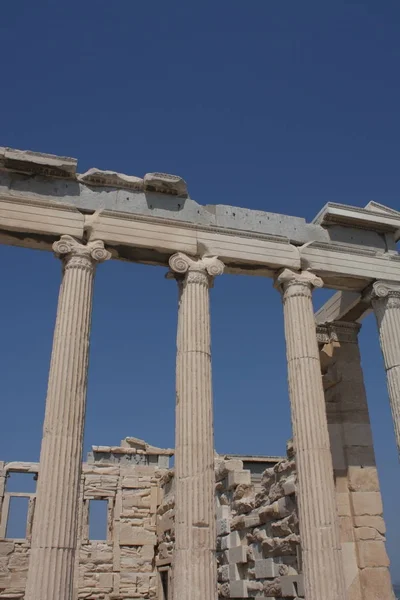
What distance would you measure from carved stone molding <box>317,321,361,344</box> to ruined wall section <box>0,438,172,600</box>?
9278mm

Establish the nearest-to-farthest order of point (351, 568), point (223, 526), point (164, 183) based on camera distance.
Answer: point (164, 183), point (351, 568), point (223, 526)

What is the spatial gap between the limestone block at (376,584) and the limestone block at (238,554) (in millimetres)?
3307

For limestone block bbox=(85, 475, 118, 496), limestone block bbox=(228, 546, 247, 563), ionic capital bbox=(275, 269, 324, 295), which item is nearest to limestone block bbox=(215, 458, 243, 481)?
limestone block bbox=(228, 546, 247, 563)

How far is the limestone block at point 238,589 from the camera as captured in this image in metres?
17.4

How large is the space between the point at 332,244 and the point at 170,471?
35.0 feet

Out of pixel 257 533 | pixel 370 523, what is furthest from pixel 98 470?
pixel 370 523

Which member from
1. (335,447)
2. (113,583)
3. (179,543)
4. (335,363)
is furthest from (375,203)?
(113,583)

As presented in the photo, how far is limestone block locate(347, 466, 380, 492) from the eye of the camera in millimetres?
17250

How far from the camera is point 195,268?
15.1 metres

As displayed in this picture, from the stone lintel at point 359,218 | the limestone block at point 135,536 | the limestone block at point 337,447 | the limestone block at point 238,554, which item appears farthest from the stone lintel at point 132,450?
the stone lintel at point 359,218

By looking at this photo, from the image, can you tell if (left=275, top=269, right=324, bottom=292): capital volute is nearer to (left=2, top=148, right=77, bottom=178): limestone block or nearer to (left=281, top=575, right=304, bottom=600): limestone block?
(left=2, top=148, right=77, bottom=178): limestone block

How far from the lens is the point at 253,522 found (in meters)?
17.3

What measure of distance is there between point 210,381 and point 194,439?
4.69 feet

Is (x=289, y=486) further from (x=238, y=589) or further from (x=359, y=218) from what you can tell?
(x=359, y=218)
